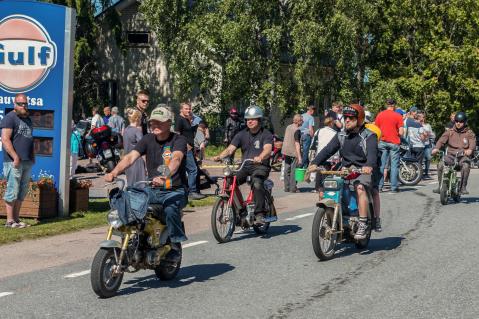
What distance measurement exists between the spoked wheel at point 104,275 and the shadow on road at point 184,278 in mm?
267

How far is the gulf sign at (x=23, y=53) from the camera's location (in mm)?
14273

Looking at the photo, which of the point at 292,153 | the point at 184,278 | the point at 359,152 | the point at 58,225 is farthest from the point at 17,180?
the point at 292,153

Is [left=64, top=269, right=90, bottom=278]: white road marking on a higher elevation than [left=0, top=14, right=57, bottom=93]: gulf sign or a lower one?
lower

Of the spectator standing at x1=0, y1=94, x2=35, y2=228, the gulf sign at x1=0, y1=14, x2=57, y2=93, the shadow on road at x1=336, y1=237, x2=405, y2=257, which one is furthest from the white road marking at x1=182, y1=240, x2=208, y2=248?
the gulf sign at x1=0, y1=14, x2=57, y2=93

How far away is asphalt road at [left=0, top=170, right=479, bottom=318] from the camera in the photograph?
7.92 metres

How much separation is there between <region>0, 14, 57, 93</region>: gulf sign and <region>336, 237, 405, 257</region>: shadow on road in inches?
223

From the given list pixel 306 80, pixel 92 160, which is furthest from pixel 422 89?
pixel 92 160

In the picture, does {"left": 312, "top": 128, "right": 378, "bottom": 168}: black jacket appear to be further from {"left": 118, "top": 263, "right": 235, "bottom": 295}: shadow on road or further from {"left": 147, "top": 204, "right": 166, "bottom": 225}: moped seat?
{"left": 147, "top": 204, "right": 166, "bottom": 225}: moped seat

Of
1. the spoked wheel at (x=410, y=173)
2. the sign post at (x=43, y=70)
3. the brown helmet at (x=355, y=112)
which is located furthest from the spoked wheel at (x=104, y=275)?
the spoked wheel at (x=410, y=173)

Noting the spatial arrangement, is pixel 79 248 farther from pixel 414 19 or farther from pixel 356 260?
pixel 414 19

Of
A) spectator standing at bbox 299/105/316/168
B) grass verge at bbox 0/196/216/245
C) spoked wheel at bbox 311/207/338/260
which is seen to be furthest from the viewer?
spectator standing at bbox 299/105/316/168

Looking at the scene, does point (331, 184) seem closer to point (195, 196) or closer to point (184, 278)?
point (184, 278)

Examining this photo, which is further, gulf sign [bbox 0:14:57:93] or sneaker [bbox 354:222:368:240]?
gulf sign [bbox 0:14:57:93]

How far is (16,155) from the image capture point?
13.1 metres
